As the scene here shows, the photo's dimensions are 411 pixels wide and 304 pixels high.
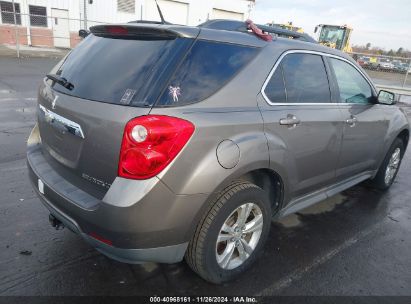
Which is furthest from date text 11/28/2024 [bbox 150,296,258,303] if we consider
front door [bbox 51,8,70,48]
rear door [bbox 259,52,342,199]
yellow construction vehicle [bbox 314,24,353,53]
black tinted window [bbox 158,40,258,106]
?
yellow construction vehicle [bbox 314,24,353,53]

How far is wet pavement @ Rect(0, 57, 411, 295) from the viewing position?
2.69 m

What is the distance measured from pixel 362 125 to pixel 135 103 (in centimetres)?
261

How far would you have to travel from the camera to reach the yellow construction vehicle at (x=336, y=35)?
93.0 feet

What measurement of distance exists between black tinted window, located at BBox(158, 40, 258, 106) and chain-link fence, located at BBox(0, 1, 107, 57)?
20259mm

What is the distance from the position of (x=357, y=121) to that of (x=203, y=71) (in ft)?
6.70

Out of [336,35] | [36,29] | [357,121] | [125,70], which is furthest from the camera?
[336,35]

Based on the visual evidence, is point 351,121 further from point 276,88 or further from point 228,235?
point 228,235

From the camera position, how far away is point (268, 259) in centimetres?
314

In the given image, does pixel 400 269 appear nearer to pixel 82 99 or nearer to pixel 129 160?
pixel 129 160

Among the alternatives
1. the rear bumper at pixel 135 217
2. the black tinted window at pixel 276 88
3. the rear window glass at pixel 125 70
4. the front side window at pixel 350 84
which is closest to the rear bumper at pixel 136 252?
the rear bumper at pixel 135 217

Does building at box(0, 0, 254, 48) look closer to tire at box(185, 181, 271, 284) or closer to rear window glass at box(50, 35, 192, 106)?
rear window glass at box(50, 35, 192, 106)

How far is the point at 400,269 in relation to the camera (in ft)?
10.5

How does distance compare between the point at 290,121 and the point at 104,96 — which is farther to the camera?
the point at 290,121

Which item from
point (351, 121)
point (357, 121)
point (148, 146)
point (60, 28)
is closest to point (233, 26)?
point (351, 121)
